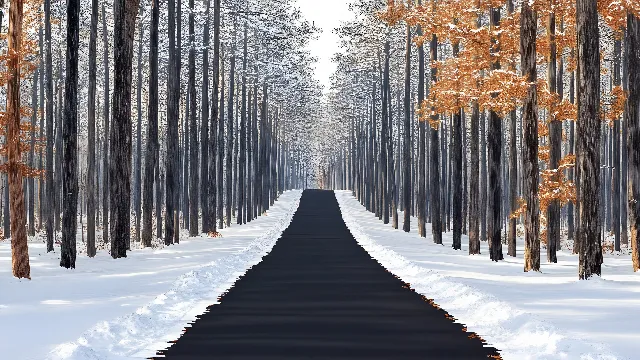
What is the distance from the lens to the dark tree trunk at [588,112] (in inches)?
787

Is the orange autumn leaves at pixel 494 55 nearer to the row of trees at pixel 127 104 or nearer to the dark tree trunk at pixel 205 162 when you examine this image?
the row of trees at pixel 127 104

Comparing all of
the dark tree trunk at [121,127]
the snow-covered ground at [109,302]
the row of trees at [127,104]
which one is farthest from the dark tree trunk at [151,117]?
the dark tree trunk at [121,127]

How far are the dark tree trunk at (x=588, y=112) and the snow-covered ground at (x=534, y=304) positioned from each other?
1.48 meters

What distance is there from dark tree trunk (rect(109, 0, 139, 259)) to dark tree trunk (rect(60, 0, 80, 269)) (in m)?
4.39

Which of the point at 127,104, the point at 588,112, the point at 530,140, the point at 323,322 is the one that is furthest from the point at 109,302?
the point at 127,104

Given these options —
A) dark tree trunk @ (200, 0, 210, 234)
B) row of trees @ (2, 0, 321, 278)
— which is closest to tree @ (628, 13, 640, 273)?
row of trees @ (2, 0, 321, 278)

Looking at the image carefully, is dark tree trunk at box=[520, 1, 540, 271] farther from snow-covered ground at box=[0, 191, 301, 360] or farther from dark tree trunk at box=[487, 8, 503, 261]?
snow-covered ground at box=[0, 191, 301, 360]

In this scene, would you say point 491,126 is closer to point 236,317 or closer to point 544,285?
point 544,285

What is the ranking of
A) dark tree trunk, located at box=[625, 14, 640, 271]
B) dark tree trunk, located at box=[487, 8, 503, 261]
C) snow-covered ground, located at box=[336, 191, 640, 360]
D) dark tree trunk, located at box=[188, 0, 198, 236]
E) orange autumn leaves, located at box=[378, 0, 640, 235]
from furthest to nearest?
dark tree trunk, located at box=[188, 0, 198, 236], dark tree trunk, located at box=[487, 8, 503, 261], orange autumn leaves, located at box=[378, 0, 640, 235], dark tree trunk, located at box=[625, 14, 640, 271], snow-covered ground, located at box=[336, 191, 640, 360]

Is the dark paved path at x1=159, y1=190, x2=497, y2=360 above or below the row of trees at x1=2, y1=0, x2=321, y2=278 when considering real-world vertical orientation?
below

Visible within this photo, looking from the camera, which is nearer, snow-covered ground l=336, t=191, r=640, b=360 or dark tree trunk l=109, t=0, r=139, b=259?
snow-covered ground l=336, t=191, r=640, b=360

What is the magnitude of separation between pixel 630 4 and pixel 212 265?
1215 cm

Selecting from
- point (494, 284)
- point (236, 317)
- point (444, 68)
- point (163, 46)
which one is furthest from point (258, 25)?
point (236, 317)

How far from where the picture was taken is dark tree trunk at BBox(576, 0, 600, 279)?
1998 cm
